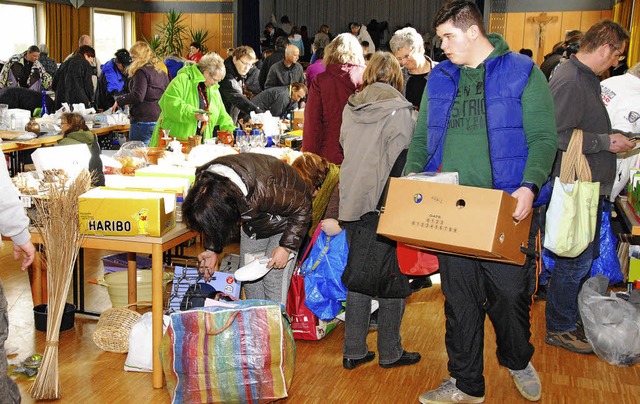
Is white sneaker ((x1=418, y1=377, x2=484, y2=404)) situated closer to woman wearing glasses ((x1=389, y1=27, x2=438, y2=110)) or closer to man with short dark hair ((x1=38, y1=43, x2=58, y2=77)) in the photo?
woman wearing glasses ((x1=389, y1=27, x2=438, y2=110))

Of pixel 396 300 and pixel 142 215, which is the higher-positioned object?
pixel 142 215

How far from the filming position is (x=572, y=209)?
3.32 m

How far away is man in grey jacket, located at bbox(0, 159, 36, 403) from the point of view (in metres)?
2.41

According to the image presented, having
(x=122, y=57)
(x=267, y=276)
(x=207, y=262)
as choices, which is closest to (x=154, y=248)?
(x=207, y=262)

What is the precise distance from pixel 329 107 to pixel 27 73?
6.71 meters

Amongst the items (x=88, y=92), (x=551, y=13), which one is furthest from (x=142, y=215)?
(x=551, y=13)

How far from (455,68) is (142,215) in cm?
141

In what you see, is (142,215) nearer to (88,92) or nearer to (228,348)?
(228,348)

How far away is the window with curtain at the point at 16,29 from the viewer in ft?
47.6

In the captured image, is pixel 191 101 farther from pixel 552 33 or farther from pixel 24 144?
pixel 552 33

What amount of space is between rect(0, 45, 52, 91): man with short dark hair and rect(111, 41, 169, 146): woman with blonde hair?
11.0 ft

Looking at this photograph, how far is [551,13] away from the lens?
14828mm

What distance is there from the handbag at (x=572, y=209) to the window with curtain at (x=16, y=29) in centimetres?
1332

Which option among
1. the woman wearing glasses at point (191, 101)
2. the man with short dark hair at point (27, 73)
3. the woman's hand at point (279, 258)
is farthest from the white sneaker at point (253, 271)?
the man with short dark hair at point (27, 73)
